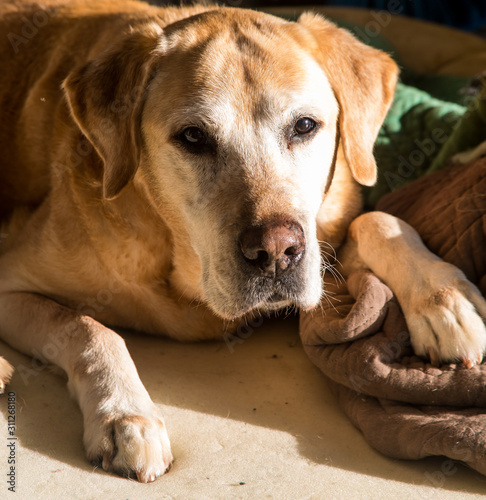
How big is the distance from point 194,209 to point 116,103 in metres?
0.48

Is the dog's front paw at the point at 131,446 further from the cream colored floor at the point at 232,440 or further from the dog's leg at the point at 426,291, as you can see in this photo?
the dog's leg at the point at 426,291

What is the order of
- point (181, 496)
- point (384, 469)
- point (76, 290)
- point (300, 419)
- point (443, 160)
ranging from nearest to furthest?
1. point (181, 496)
2. point (384, 469)
3. point (300, 419)
4. point (76, 290)
5. point (443, 160)

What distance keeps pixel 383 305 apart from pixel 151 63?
1166mm

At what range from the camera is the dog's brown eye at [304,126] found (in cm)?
217

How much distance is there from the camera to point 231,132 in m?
2.08

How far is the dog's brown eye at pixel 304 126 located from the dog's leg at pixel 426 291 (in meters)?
0.48

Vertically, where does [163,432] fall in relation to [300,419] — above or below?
above

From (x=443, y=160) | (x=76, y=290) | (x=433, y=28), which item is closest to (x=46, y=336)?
(x=76, y=290)

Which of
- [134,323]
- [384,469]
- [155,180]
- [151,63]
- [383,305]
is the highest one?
[151,63]

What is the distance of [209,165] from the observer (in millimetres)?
2113

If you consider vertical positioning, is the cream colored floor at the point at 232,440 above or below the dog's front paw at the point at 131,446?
below

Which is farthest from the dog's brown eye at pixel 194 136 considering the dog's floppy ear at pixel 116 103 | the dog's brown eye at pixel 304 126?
the dog's brown eye at pixel 304 126

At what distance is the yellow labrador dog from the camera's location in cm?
193

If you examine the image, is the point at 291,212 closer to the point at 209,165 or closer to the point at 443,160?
the point at 209,165
